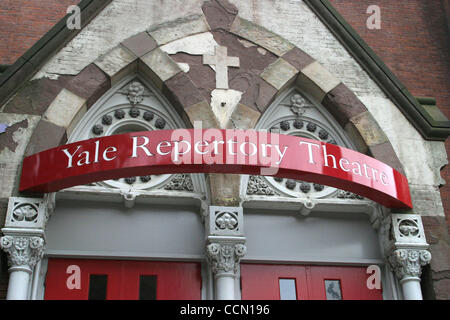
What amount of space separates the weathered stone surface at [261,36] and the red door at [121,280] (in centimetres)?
340

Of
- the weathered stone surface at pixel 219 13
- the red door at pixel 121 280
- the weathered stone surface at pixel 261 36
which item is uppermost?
the weathered stone surface at pixel 219 13

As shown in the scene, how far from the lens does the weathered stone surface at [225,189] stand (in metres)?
8.83

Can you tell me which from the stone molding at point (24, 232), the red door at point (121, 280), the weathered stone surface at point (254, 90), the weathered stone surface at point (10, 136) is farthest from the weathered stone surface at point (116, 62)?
the red door at point (121, 280)

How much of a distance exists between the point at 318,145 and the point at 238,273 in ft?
6.31

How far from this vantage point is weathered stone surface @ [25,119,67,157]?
871 cm

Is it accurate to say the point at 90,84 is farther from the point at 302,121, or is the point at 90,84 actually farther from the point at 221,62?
the point at 302,121

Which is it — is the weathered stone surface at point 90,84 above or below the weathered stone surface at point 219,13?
below

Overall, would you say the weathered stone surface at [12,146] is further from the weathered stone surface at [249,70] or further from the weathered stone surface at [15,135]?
the weathered stone surface at [249,70]

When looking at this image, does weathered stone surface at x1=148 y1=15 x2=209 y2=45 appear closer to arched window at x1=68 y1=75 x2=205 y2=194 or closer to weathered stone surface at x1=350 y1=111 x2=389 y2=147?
arched window at x1=68 y1=75 x2=205 y2=194

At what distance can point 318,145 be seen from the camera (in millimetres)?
8469

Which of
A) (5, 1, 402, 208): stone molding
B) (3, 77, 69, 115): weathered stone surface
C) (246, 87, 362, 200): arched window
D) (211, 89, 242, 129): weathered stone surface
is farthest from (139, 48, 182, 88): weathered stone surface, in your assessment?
(246, 87, 362, 200): arched window

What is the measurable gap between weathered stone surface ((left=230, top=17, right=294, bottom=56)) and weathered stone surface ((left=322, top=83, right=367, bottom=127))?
3.13 ft

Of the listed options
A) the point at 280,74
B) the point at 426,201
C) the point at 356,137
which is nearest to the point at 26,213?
the point at 280,74
